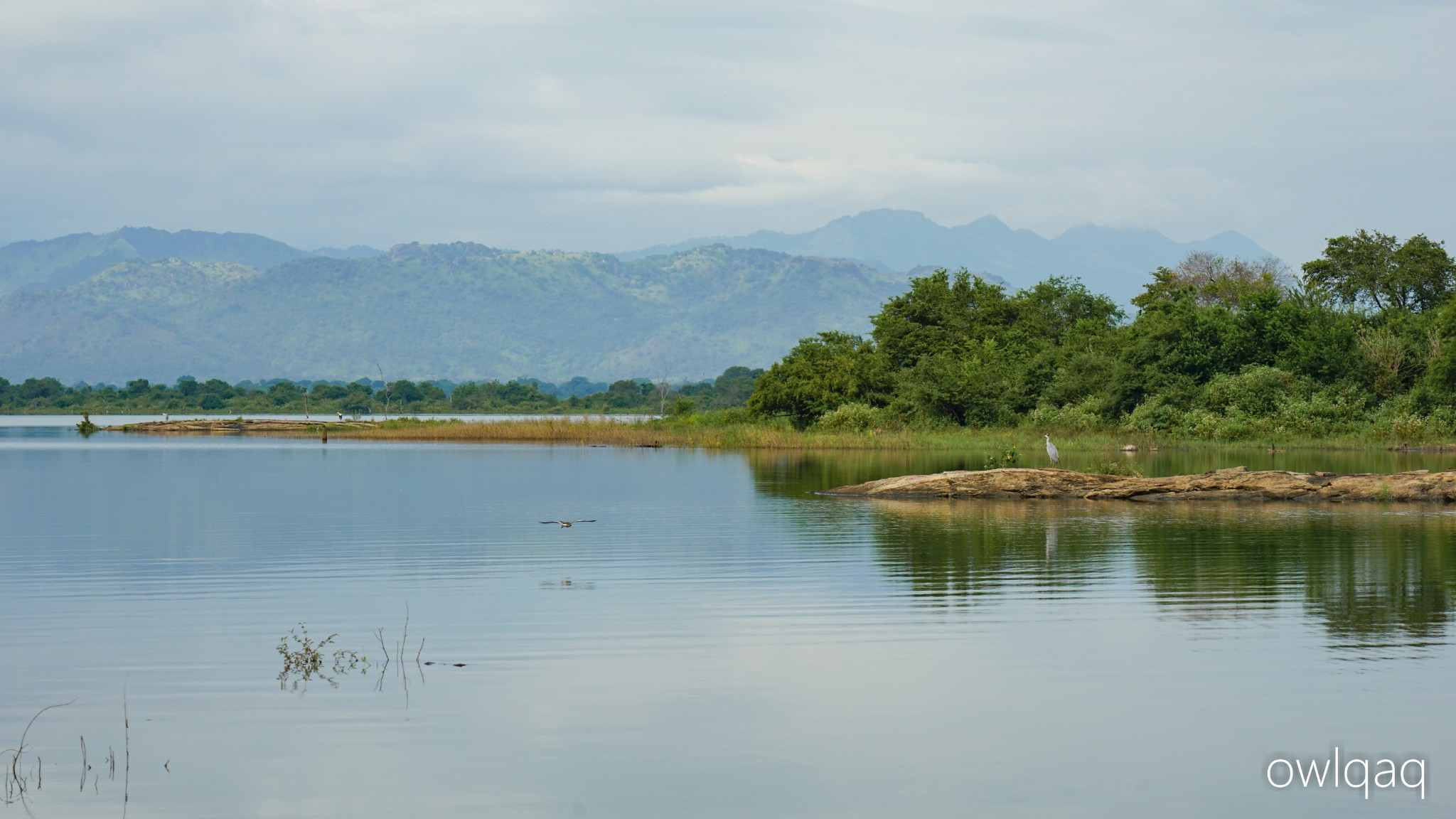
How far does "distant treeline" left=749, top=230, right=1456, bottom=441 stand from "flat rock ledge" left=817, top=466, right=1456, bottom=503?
2745cm

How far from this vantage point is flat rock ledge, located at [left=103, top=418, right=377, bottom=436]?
83875 mm

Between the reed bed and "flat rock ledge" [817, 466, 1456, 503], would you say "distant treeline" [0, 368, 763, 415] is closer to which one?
the reed bed

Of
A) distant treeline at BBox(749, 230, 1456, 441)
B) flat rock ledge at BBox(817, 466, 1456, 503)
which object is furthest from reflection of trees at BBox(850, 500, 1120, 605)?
distant treeline at BBox(749, 230, 1456, 441)

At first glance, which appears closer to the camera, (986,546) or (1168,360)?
(986,546)

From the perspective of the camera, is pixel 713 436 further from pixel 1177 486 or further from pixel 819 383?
pixel 1177 486

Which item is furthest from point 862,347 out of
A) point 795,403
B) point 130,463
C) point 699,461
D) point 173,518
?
point 173,518

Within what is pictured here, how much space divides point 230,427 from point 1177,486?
71493 millimetres

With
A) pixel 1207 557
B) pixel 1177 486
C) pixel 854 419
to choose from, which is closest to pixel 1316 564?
pixel 1207 557

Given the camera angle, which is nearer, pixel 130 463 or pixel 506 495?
pixel 506 495

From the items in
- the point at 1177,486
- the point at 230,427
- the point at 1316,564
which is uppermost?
the point at 230,427

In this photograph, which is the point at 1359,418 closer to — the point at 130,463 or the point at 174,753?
the point at 130,463

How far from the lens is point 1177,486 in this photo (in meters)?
30.0

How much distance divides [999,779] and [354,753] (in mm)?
4625

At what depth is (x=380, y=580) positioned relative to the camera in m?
18.3
